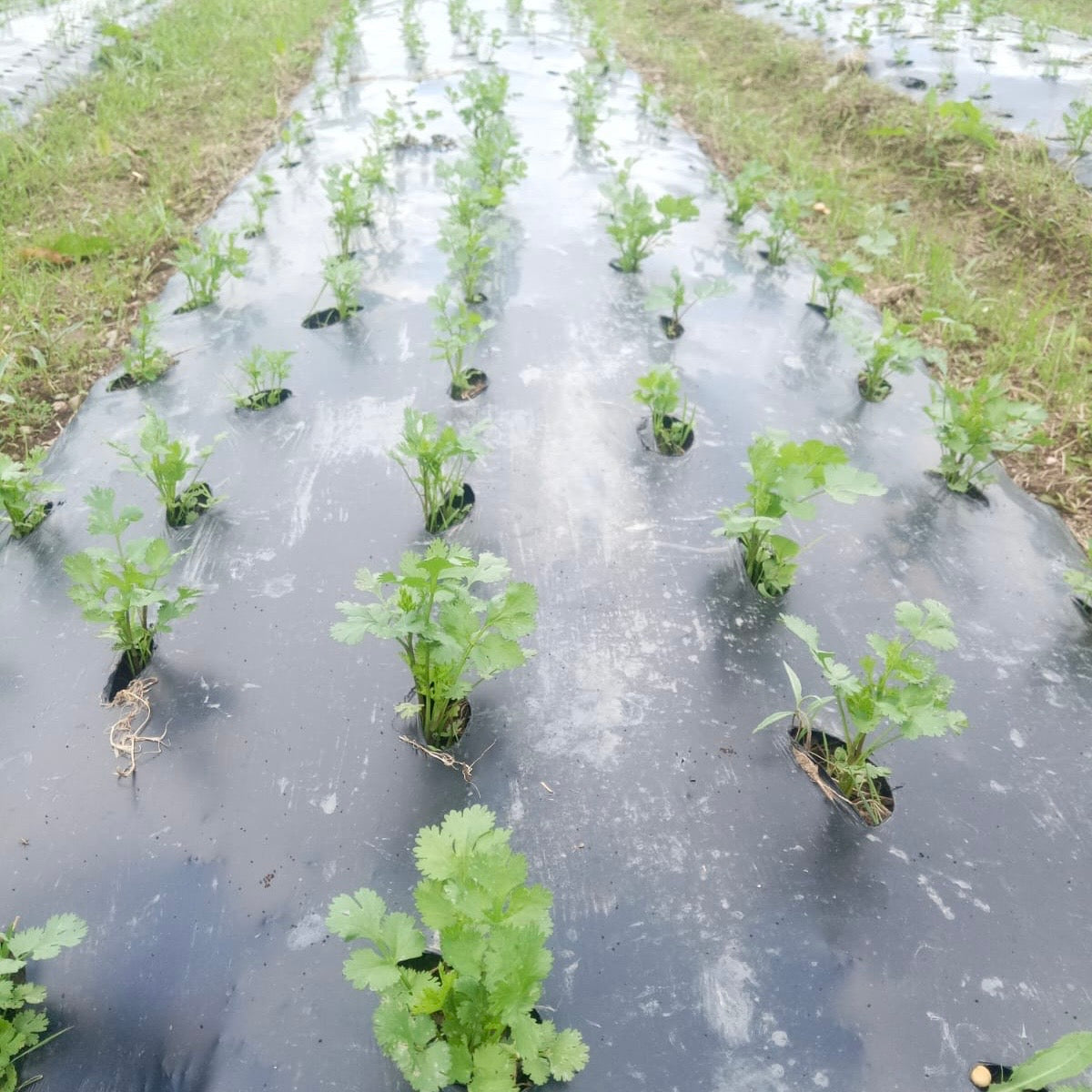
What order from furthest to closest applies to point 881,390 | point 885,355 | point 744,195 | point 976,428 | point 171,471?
point 744,195, point 881,390, point 885,355, point 976,428, point 171,471

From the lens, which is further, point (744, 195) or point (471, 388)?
point (744, 195)

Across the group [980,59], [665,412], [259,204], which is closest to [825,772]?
[665,412]

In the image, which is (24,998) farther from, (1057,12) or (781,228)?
(1057,12)

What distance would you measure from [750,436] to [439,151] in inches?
133

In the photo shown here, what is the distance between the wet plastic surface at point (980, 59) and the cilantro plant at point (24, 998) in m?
5.65

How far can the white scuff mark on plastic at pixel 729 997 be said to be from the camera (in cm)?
133

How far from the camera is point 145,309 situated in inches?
117

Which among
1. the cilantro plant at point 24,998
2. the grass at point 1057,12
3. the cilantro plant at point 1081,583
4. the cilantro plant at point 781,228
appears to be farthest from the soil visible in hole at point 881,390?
the grass at point 1057,12

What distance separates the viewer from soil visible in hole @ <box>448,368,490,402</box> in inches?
110

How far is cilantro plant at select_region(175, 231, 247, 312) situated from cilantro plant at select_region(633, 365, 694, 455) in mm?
1936

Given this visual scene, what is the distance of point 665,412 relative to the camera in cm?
254

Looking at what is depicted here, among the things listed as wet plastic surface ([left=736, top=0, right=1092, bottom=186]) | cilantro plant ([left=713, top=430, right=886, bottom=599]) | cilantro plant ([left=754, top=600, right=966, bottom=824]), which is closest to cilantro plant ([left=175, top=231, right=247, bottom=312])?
cilantro plant ([left=713, top=430, right=886, bottom=599])

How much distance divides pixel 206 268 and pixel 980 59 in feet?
20.5

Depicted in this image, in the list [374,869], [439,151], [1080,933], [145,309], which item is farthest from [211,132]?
[1080,933]
